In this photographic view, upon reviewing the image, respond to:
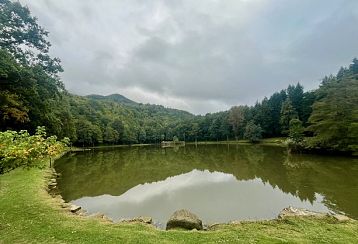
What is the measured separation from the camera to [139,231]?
8.42m

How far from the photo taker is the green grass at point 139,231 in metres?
7.64

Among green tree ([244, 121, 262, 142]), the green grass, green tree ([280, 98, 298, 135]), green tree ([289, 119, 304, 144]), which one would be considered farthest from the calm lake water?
green tree ([244, 121, 262, 142])

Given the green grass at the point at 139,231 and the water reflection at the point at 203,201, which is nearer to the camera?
the green grass at the point at 139,231

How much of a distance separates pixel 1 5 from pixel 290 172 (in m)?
28.2

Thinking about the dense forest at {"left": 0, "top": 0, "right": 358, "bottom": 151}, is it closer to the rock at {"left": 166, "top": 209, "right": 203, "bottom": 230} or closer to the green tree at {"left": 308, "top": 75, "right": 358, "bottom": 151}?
the green tree at {"left": 308, "top": 75, "right": 358, "bottom": 151}

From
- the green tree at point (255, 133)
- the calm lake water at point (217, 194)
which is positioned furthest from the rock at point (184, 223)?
the green tree at point (255, 133)

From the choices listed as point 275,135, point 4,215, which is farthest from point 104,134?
point 4,215

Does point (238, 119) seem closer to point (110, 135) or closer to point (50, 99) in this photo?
point (110, 135)

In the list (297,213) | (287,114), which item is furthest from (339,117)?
(287,114)

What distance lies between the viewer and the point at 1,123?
2286 cm

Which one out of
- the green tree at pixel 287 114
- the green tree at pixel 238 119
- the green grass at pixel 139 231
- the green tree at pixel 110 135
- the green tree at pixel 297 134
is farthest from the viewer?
the green tree at pixel 110 135

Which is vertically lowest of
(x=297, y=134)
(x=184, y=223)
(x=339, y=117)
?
(x=184, y=223)

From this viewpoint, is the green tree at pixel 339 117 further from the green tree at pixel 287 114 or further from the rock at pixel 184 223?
the green tree at pixel 287 114

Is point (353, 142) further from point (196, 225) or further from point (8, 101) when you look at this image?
point (8, 101)
